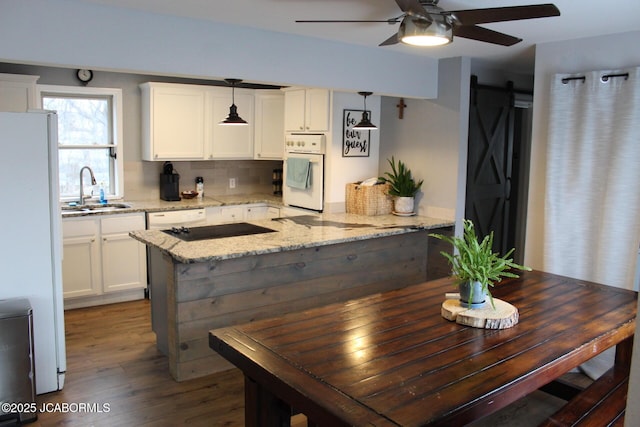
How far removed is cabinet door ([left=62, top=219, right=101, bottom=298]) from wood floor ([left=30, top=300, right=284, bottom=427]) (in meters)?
0.47

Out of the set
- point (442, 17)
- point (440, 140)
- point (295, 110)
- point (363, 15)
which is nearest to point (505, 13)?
point (442, 17)

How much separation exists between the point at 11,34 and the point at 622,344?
12.1ft

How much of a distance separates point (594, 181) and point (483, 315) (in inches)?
71.1

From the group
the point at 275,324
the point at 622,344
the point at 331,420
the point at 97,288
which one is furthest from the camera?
the point at 97,288

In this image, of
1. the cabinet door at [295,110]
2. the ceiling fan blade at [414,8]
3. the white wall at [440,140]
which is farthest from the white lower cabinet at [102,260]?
the ceiling fan blade at [414,8]

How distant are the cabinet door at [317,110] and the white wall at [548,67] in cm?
176

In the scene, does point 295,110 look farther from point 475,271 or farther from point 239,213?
point 475,271

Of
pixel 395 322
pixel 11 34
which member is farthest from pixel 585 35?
pixel 11 34

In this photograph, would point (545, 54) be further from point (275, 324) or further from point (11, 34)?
point (11, 34)

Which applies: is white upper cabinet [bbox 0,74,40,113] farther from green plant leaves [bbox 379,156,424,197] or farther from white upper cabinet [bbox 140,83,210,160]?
green plant leaves [bbox 379,156,424,197]

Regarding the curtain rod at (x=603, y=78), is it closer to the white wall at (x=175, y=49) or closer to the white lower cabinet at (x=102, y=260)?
the white wall at (x=175, y=49)

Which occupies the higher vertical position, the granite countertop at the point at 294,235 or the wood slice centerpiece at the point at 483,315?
the granite countertop at the point at 294,235

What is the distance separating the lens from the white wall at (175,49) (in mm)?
2943

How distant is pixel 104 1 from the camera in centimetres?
303
